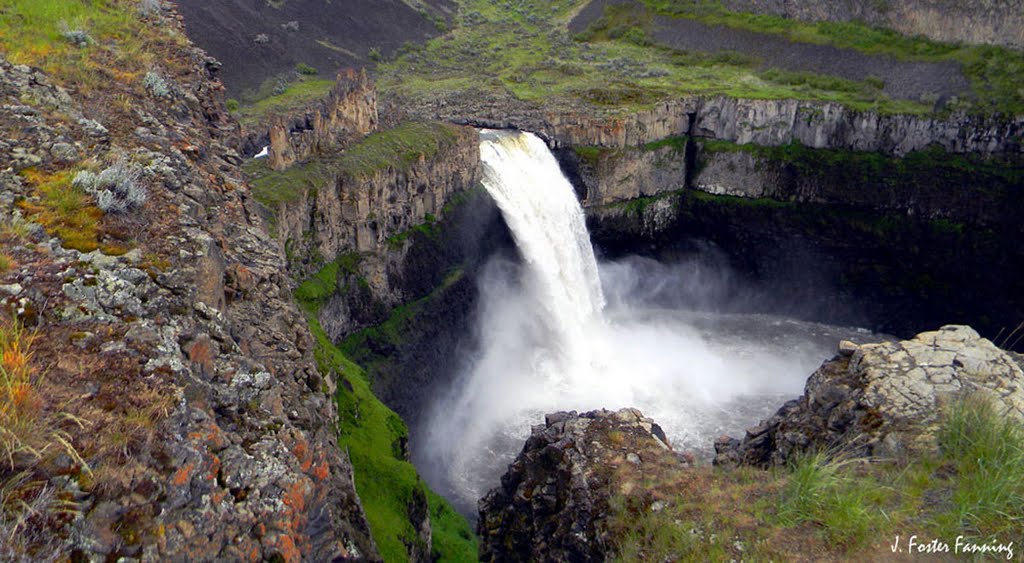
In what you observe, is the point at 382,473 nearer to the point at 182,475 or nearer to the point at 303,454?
the point at 303,454

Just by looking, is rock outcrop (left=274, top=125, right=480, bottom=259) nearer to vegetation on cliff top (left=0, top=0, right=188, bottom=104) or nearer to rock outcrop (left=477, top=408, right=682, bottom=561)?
vegetation on cliff top (left=0, top=0, right=188, bottom=104)

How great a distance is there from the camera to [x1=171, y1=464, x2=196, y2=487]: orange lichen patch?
500 cm

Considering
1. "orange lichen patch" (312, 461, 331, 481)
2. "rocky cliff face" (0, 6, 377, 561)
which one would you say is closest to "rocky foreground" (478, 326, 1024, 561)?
"rocky cliff face" (0, 6, 377, 561)

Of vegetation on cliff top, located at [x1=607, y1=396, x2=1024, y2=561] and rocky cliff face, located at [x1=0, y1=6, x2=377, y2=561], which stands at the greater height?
rocky cliff face, located at [x1=0, y1=6, x2=377, y2=561]

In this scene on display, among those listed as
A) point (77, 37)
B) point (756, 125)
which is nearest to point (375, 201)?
point (77, 37)

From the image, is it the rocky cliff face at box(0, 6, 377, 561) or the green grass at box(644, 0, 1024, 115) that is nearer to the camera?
the rocky cliff face at box(0, 6, 377, 561)

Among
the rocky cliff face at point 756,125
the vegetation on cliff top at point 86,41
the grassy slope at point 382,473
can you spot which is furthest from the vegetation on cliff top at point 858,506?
the rocky cliff face at point 756,125

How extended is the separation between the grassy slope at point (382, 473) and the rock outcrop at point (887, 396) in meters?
7.21

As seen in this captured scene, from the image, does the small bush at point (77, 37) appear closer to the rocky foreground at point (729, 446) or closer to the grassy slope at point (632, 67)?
the rocky foreground at point (729, 446)

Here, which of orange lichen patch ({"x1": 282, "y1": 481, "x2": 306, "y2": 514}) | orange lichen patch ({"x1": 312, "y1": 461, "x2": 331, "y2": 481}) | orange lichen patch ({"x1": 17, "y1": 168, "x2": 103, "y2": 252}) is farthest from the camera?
orange lichen patch ({"x1": 17, "y1": 168, "x2": 103, "y2": 252})

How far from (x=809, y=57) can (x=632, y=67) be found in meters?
11.7

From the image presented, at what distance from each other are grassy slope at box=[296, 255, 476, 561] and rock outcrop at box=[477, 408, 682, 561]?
3.40 feet

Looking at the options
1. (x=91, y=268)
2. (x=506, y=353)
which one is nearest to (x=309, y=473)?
(x=91, y=268)

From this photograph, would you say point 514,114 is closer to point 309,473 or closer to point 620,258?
point 620,258
